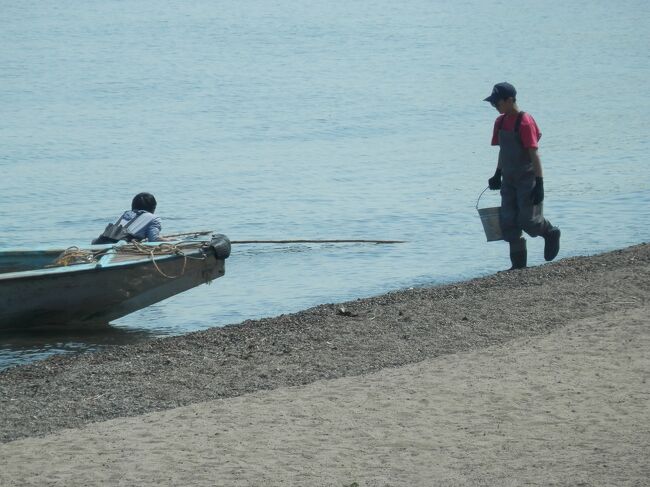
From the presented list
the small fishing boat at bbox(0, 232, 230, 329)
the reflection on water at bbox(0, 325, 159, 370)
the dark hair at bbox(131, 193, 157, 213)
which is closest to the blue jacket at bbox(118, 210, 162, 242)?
the dark hair at bbox(131, 193, 157, 213)

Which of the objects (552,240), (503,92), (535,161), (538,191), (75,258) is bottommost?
(552,240)

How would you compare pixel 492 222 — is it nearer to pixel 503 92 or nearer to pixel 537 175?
pixel 537 175

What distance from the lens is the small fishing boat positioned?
10680 mm

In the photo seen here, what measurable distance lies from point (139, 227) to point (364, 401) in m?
4.81

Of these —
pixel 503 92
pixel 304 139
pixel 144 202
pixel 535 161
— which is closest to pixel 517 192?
pixel 535 161

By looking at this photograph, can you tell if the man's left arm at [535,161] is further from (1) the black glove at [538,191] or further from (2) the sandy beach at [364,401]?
(2) the sandy beach at [364,401]

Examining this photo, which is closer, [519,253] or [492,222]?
[492,222]

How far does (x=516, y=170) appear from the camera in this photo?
11609 mm

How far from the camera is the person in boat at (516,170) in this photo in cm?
1137

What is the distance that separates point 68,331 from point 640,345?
227 inches

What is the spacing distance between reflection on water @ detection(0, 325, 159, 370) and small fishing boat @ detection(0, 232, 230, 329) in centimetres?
16

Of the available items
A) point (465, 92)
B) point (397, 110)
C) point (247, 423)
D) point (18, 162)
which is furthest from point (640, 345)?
point (465, 92)

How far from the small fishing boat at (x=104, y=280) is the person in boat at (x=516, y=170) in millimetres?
2937

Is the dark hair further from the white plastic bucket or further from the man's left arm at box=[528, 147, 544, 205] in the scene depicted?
the man's left arm at box=[528, 147, 544, 205]
